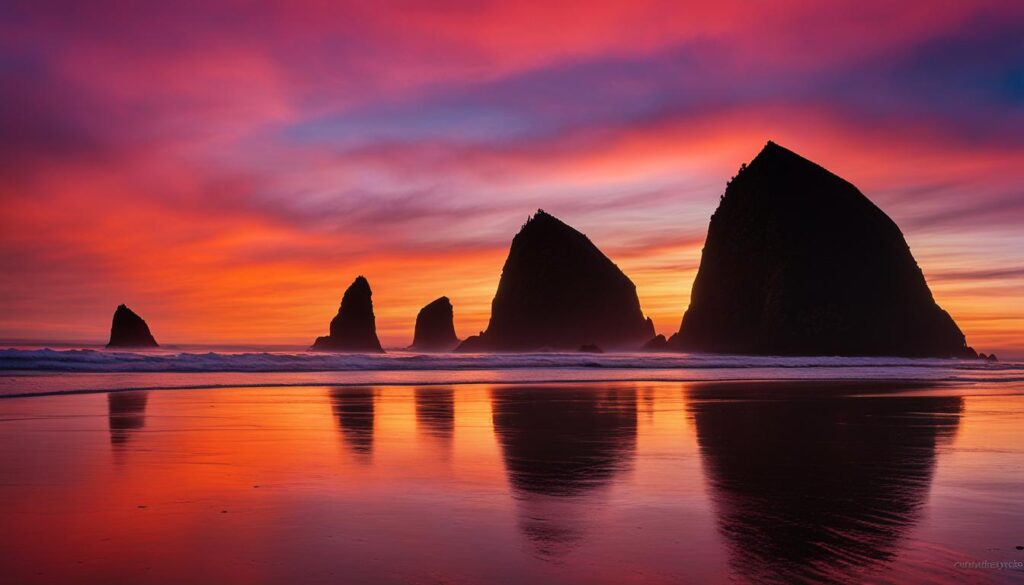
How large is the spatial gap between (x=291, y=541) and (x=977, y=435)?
29.4 feet

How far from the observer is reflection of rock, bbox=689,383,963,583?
3739 millimetres

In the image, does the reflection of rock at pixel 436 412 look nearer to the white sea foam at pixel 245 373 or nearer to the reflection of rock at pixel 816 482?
the reflection of rock at pixel 816 482

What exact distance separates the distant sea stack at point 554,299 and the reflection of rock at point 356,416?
11322cm

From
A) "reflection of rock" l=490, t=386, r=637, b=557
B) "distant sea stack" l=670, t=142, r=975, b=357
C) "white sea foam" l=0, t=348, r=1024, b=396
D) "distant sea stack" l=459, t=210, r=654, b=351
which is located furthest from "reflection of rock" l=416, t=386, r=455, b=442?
"distant sea stack" l=459, t=210, r=654, b=351

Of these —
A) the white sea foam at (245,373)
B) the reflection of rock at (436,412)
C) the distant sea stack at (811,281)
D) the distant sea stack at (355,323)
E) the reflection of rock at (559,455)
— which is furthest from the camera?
the distant sea stack at (355,323)

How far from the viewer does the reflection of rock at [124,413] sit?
8906 millimetres

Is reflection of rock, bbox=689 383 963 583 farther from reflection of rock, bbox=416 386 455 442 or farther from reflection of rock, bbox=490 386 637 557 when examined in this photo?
reflection of rock, bbox=416 386 455 442

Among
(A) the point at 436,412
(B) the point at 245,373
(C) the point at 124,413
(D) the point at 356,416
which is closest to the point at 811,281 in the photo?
(B) the point at 245,373

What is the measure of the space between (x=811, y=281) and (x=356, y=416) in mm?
86497

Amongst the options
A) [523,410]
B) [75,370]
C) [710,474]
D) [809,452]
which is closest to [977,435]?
[809,452]

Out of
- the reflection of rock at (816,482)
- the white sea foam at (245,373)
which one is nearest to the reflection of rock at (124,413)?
the white sea foam at (245,373)

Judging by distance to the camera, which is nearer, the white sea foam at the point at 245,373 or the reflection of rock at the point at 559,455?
the reflection of rock at the point at 559,455

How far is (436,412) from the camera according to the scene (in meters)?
12.4

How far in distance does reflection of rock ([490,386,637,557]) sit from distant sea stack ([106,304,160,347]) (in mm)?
118759
